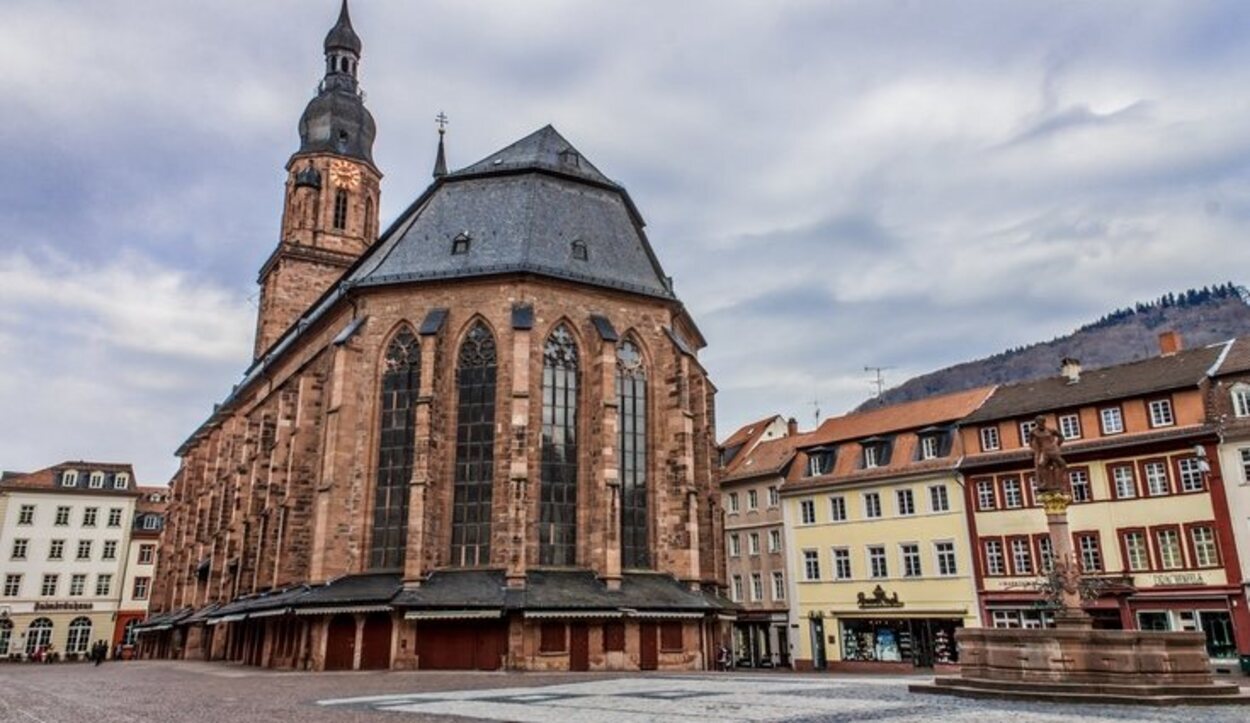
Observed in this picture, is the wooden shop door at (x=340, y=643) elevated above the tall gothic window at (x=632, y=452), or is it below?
below

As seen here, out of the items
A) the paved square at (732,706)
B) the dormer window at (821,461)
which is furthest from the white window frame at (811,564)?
the paved square at (732,706)

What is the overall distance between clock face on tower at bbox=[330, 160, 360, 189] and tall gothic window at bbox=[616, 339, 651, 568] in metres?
29.8

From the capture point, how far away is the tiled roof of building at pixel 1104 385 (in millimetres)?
31641

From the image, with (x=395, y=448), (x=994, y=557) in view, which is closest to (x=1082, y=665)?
(x=395, y=448)

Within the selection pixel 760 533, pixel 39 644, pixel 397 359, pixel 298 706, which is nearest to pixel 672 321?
pixel 397 359

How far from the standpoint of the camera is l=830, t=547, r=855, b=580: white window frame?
38.7 meters

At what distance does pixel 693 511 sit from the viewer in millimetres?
29391

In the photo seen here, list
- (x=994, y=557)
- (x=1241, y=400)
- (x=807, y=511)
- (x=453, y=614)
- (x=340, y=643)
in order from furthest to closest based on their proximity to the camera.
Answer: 1. (x=807, y=511)
2. (x=994, y=557)
3. (x=1241, y=400)
4. (x=340, y=643)
5. (x=453, y=614)

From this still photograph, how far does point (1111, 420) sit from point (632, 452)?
56.4ft

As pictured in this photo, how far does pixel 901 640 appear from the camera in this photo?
36.5m

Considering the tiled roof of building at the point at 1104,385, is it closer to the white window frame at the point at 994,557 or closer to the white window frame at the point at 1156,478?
the white window frame at the point at 1156,478

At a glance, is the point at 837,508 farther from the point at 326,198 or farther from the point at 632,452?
the point at 326,198

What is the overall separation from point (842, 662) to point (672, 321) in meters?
16.4

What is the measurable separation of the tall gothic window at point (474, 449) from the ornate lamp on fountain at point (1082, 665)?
15.6 metres
